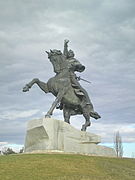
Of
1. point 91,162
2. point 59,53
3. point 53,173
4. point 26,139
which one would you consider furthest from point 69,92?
point 53,173

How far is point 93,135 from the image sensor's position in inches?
862

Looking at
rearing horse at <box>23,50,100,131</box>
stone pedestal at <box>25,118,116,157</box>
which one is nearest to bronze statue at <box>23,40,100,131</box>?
rearing horse at <box>23,50,100,131</box>

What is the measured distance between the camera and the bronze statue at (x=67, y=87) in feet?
68.7

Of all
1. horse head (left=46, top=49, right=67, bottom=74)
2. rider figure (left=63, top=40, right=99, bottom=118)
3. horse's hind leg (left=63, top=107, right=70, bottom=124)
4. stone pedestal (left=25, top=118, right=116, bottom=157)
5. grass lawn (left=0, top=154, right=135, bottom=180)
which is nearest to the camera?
grass lawn (left=0, top=154, right=135, bottom=180)

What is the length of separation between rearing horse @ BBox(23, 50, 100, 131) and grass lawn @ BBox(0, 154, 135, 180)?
399 cm

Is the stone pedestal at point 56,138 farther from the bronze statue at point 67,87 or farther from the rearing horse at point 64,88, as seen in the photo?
the rearing horse at point 64,88

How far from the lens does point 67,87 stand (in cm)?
2122

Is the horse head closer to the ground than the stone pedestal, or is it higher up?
higher up

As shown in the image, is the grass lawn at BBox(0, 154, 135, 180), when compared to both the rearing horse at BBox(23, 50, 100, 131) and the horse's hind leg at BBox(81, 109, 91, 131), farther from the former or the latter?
the rearing horse at BBox(23, 50, 100, 131)

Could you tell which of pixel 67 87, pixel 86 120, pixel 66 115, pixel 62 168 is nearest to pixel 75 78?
pixel 67 87

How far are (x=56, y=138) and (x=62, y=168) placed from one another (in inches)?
157

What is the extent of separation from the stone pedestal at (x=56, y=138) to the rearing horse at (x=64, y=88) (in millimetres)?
1359

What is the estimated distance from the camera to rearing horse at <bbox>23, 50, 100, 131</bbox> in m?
20.9

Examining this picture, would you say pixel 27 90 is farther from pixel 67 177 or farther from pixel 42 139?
pixel 67 177
